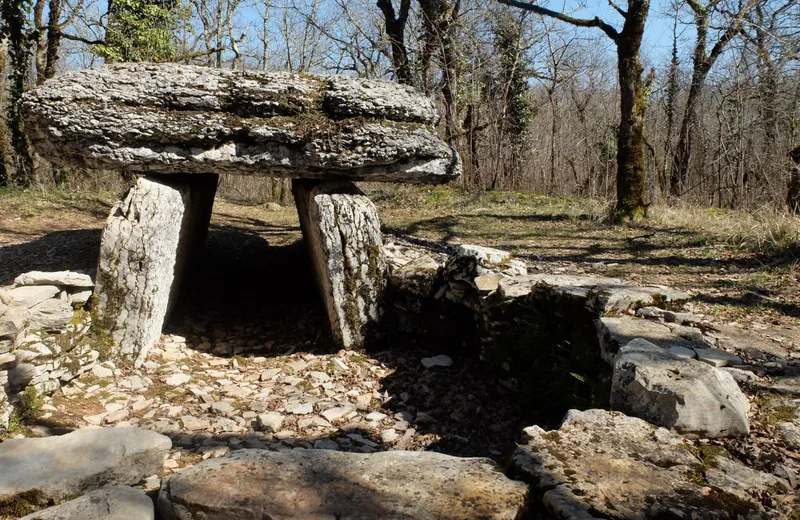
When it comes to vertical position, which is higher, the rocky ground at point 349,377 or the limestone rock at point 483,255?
the limestone rock at point 483,255

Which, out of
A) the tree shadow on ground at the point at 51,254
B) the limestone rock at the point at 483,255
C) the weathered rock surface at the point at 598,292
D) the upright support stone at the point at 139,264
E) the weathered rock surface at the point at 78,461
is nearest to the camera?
the weathered rock surface at the point at 78,461

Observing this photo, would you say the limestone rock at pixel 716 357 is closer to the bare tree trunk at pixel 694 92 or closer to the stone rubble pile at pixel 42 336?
the stone rubble pile at pixel 42 336

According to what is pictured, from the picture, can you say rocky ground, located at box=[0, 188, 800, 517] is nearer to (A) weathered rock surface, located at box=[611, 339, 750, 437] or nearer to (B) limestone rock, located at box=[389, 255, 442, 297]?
(A) weathered rock surface, located at box=[611, 339, 750, 437]

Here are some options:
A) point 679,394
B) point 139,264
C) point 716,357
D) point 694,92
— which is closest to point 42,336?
point 139,264

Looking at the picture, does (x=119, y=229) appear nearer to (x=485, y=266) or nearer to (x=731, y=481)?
(x=485, y=266)

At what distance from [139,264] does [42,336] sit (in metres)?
0.83

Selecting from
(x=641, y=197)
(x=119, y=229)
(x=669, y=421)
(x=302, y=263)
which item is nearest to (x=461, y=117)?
(x=641, y=197)

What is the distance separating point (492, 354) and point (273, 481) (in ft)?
7.66

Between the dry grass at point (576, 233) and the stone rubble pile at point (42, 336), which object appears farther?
the dry grass at point (576, 233)

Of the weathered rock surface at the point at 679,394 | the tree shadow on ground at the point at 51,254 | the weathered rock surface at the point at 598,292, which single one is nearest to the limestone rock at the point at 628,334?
the weathered rock surface at the point at 598,292

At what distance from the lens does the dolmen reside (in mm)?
4242

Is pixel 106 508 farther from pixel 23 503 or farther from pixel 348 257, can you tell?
pixel 348 257

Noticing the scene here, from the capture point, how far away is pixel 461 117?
40.6 ft

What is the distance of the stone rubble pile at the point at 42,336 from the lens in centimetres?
327
